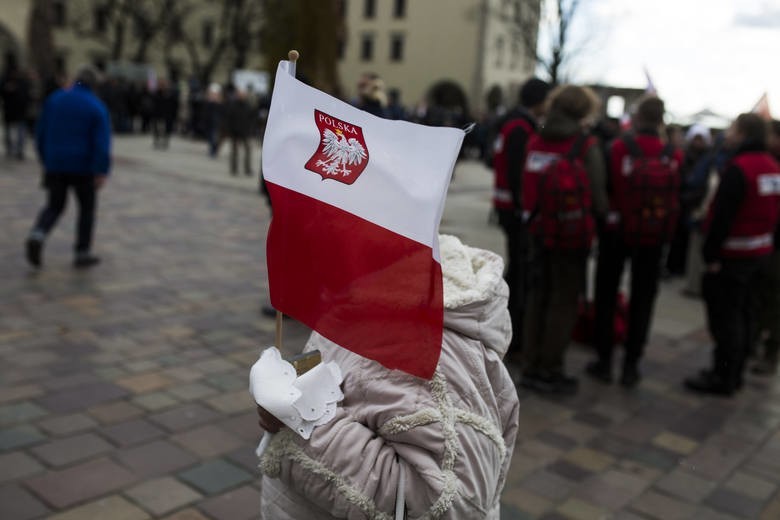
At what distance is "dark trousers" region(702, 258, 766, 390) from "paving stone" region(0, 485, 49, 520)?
14.1 feet

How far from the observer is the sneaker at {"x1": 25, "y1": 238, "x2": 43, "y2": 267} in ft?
23.0

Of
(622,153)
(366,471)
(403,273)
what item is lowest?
(366,471)

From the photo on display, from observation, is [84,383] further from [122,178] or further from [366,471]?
[122,178]

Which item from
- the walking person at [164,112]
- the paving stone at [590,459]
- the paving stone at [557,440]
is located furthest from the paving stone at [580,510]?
the walking person at [164,112]

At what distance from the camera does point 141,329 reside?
5.61m

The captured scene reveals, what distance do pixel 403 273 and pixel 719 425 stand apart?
386 cm

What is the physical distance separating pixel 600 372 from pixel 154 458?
3.21m

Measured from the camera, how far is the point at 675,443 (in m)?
4.43

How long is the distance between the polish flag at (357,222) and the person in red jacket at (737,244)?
391 cm

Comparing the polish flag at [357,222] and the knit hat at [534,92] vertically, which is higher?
the knit hat at [534,92]

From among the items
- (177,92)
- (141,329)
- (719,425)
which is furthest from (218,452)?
(177,92)

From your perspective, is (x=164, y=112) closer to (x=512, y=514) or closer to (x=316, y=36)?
(x=316, y=36)

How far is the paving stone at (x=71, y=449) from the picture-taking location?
357 cm

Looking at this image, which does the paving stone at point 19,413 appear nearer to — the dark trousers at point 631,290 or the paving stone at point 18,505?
the paving stone at point 18,505
